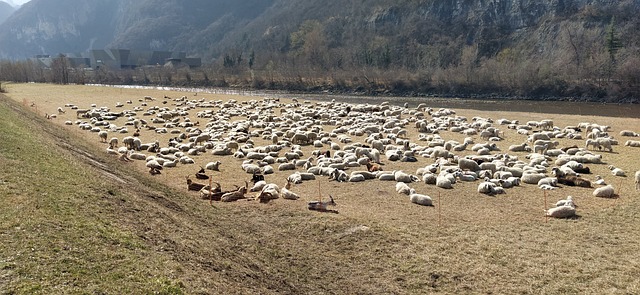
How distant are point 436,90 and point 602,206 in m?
83.0

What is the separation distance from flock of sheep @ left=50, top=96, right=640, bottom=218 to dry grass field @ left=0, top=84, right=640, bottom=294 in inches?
42.0

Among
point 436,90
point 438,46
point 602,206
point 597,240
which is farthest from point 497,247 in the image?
point 438,46

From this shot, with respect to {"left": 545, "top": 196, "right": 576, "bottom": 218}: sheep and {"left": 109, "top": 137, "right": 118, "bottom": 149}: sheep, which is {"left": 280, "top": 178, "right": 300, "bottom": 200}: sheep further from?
{"left": 109, "top": 137, "right": 118, "bottom": 149}: sheep

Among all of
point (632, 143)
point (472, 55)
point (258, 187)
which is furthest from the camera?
point (472, 55)

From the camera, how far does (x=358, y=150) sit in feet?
76.8

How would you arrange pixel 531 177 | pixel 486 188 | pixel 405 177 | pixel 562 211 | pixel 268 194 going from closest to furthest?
pixel 562 211
pixel 268 194
pixel 486 188
pixel 531 177
pixel 405 177

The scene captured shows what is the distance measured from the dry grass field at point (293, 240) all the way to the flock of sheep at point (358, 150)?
42.0 inches

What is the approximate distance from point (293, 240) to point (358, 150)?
11.3 m

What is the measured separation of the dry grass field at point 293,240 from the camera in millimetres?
8211

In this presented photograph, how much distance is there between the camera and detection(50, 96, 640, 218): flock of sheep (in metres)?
18.0

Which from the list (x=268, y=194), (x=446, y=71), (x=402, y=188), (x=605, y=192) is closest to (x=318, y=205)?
(x=268, y=194)

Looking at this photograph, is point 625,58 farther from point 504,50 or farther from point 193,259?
point 193,259

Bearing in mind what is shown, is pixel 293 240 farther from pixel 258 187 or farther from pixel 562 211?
pixel 562 211

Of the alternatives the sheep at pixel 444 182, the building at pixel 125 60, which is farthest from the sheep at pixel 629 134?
the building at pixel 125 60
